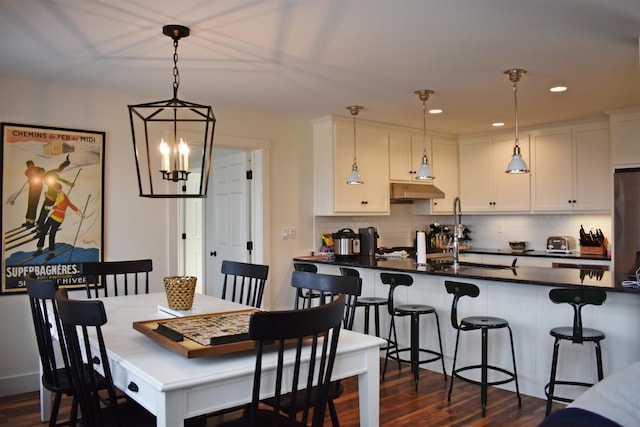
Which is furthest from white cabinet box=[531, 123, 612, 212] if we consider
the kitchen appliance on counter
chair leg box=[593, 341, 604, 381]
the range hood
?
chair leg box=[593, 341, 604, 381]

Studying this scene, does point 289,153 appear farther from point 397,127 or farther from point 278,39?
point 278,39

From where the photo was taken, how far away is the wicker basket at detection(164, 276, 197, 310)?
9.03 feet

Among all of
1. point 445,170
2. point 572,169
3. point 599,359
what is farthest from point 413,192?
point 599,359

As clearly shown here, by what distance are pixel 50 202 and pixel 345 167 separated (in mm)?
2876

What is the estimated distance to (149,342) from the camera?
220cm

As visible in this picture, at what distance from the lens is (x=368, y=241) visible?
18.5ft

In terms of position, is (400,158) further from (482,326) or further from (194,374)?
(194,374)

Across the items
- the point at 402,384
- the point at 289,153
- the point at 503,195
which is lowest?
the point at 402,384

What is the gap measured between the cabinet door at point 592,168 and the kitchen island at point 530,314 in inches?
76.8

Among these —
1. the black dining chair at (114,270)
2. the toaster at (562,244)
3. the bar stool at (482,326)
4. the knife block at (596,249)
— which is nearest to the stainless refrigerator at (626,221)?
the knife block at (596,249)

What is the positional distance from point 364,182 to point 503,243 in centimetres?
235

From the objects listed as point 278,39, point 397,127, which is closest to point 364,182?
point 397,127

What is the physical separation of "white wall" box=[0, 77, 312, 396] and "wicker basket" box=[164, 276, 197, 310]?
1.83 metres

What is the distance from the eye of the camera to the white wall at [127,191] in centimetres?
394
